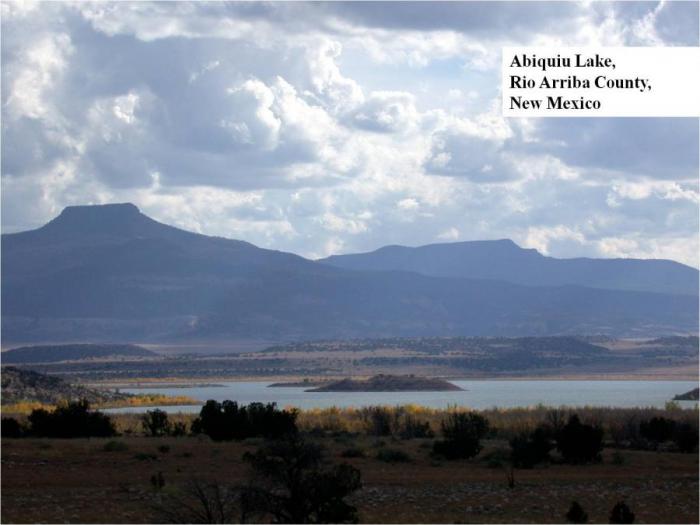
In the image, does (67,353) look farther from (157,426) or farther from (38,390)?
(157,426)

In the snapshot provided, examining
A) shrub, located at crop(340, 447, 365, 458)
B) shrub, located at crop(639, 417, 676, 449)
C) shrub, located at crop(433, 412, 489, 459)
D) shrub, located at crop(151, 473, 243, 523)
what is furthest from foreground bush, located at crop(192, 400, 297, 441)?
shrub, located at crop(151, 473, 243, 523)

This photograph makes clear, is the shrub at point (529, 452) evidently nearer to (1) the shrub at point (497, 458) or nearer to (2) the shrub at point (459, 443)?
(1) the shrub at point (497, 458)

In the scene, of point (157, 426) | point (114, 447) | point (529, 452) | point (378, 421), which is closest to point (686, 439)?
point (529, 452)

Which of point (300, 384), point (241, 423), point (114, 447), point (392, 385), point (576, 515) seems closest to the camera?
point (576, 515)

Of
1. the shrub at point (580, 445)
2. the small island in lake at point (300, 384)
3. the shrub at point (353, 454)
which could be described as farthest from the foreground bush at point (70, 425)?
the small island in lake at point (300, 384)

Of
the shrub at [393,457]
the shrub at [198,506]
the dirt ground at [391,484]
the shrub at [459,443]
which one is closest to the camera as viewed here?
the shrub at [198,506]

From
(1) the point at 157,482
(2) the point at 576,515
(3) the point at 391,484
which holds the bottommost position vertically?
(2) the point at 576,515

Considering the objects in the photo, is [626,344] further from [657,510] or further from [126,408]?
[657,510]
